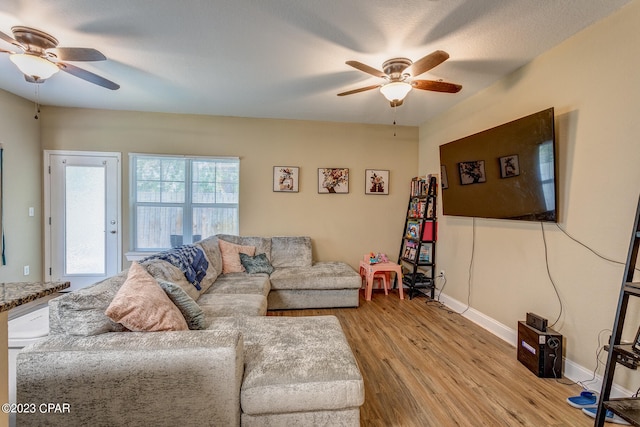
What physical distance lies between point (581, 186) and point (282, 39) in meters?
2.57

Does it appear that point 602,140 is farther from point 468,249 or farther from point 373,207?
point 373,207

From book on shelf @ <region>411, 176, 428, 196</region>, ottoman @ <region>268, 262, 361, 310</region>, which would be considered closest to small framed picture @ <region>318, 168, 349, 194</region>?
book on shelf @ <region>411, 176, 428, 196</region>

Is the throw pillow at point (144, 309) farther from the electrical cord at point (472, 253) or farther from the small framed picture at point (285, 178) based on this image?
the electrical cord at point (472, 253)

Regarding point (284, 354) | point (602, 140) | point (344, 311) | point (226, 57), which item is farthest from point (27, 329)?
point (602, 140)

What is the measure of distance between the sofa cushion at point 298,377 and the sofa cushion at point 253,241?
2.29m

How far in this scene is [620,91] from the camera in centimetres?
188

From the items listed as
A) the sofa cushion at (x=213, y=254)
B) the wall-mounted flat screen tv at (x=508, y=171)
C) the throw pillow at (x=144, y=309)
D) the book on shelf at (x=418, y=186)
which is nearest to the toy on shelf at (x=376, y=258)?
the book on shelf at (x=418, y=186)

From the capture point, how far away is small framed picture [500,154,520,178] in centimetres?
249

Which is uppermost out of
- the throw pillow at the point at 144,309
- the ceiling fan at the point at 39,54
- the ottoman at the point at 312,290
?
the ceiling fan at the point at 39,54

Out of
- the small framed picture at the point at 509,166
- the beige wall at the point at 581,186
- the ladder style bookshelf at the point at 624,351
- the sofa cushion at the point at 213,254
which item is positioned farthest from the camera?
the sofa cushion at the point at 213,254

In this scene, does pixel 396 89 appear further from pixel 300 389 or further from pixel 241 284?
pixel 241 284

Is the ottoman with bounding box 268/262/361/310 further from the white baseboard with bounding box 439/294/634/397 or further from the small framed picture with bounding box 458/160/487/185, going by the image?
the small framed picture with bounding box 458/160/487/185

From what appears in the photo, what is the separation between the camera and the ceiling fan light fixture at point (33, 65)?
2.08 metres

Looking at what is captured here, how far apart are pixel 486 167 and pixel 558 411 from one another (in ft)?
6.71
